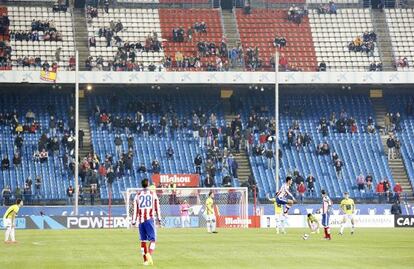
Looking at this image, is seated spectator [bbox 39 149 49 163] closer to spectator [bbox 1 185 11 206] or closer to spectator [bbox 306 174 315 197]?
spectator [bbox 1 185 11 206]

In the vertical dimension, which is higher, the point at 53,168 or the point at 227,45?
the point at 227,45

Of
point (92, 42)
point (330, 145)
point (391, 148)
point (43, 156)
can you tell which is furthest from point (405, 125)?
point (43, 156)

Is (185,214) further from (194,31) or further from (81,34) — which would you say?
(194,31)

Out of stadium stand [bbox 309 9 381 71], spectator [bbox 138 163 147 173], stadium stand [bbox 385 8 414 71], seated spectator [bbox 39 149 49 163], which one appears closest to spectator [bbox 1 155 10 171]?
seated spectator [bbox 39 149 49 163]

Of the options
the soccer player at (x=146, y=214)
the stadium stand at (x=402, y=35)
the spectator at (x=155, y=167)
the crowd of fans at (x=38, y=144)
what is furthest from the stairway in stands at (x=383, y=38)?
the soccer player at (x=146, y=214)

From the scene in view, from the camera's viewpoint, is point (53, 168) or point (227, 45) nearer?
point (53, 168)

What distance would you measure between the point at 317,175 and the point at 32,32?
2299 centimetres

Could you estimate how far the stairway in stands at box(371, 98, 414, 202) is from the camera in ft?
242

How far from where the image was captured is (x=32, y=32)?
7856 cm

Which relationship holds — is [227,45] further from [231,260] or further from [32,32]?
[231,260]

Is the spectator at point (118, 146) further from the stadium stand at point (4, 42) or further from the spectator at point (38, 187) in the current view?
the stadium stand at point (4, 42)

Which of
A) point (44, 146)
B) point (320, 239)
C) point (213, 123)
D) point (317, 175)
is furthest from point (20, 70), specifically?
point (320, 239)

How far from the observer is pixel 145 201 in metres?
30.5

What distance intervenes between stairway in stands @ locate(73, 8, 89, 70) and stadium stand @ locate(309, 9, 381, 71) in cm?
1734
